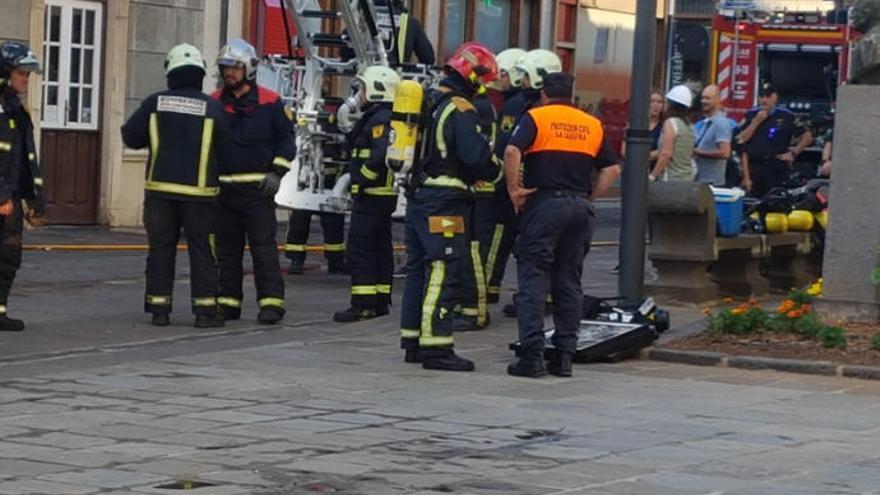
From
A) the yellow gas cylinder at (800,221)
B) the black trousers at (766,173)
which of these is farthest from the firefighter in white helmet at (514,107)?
the black trousers at (766,173)

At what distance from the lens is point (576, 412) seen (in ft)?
36.5

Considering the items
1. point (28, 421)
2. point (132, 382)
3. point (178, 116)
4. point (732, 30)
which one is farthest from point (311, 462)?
point (732, 30)

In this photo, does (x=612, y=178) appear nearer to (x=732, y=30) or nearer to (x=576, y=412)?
(x=576, y=412)

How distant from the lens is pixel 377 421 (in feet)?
34.6

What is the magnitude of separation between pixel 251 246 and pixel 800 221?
5.80 m

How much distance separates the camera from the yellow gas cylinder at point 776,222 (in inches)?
725

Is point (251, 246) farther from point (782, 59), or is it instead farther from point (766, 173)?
point (782, 59)

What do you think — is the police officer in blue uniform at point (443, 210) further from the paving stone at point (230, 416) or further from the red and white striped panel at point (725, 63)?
the red and white striped panel at point (725, 63)

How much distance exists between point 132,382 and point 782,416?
3375 mm

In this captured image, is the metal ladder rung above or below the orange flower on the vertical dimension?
above

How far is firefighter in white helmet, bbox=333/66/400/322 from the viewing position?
1526cm

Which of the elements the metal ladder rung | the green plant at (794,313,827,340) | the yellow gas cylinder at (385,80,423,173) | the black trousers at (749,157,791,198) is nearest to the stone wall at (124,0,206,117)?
the metal ladder rung

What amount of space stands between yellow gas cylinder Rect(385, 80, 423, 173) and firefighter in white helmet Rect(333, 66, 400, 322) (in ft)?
6.48

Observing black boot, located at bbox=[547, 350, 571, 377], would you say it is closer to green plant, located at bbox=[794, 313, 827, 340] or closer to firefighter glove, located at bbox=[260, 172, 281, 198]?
green plant, located at bbox=[794, 313, 827, 340]
